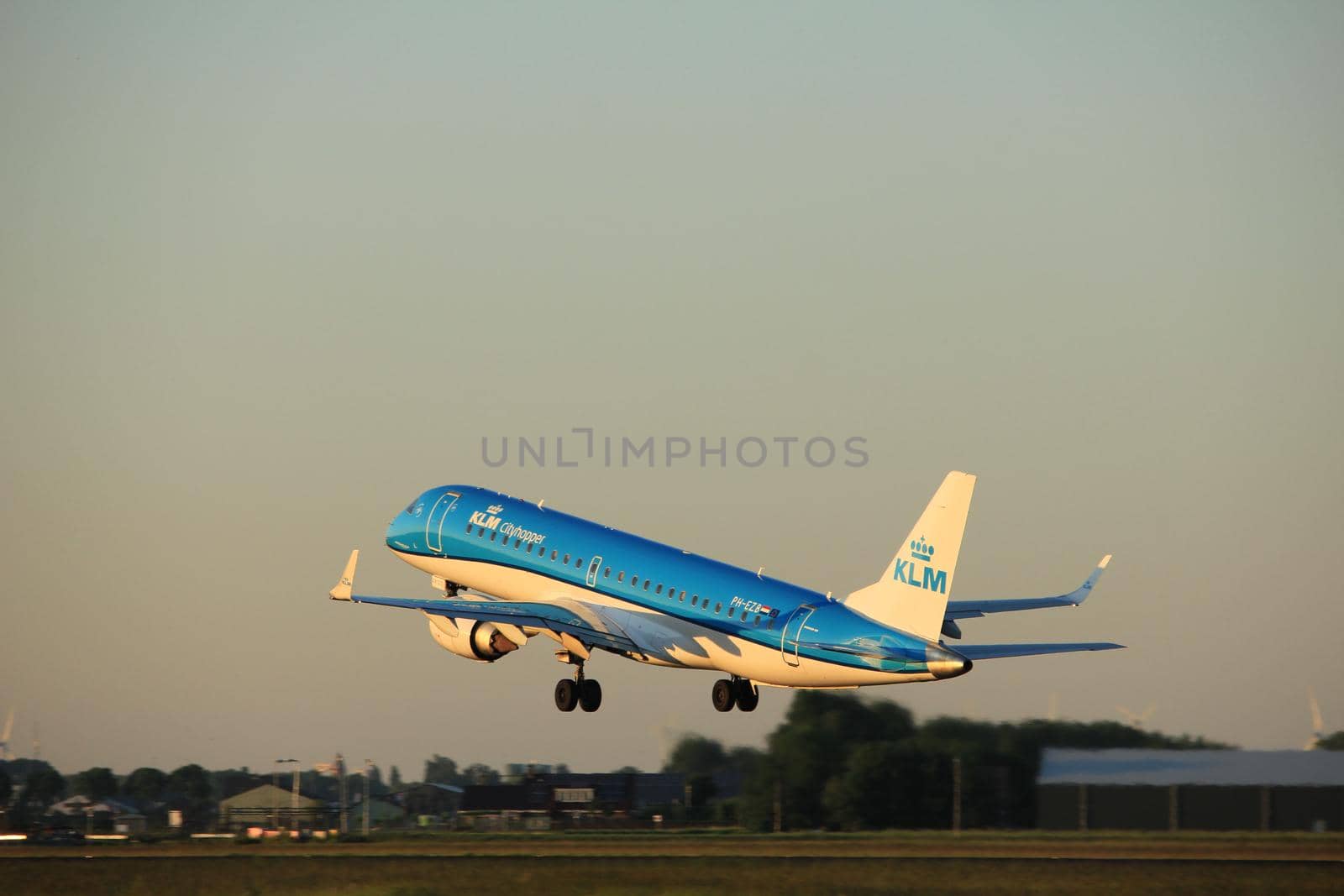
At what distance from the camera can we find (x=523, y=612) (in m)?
74.6

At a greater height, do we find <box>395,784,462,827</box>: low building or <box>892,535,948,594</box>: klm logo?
<box>892,535,948,594</box>: klm logo

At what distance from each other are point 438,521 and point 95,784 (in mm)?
27487

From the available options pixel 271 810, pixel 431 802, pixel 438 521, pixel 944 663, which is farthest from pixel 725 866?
pixel 431 802

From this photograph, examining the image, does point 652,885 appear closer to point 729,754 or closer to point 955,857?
point 955,857

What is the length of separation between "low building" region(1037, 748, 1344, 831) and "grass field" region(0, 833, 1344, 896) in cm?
183

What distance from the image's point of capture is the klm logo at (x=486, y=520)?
79.9 m

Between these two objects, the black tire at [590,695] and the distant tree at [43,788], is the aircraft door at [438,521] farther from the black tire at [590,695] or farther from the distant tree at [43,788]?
the distant tree at [43,788]

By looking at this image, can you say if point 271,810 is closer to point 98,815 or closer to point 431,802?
point 431,802

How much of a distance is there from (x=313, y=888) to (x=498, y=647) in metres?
13.9

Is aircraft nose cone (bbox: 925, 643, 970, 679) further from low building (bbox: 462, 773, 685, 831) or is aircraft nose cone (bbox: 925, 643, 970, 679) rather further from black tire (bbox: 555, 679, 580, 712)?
low building (bbox: 462, 773, 685, 831)

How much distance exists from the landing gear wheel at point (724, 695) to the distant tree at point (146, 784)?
32431mm

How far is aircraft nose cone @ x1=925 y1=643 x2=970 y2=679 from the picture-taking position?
207 ft

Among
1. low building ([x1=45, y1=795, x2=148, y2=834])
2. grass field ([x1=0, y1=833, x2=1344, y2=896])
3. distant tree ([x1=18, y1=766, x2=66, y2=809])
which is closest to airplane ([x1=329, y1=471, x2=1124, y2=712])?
grass field ([x1=0, y1=833, x2=1344, y2=896])

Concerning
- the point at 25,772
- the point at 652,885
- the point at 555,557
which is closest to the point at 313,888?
the point at 652,885
